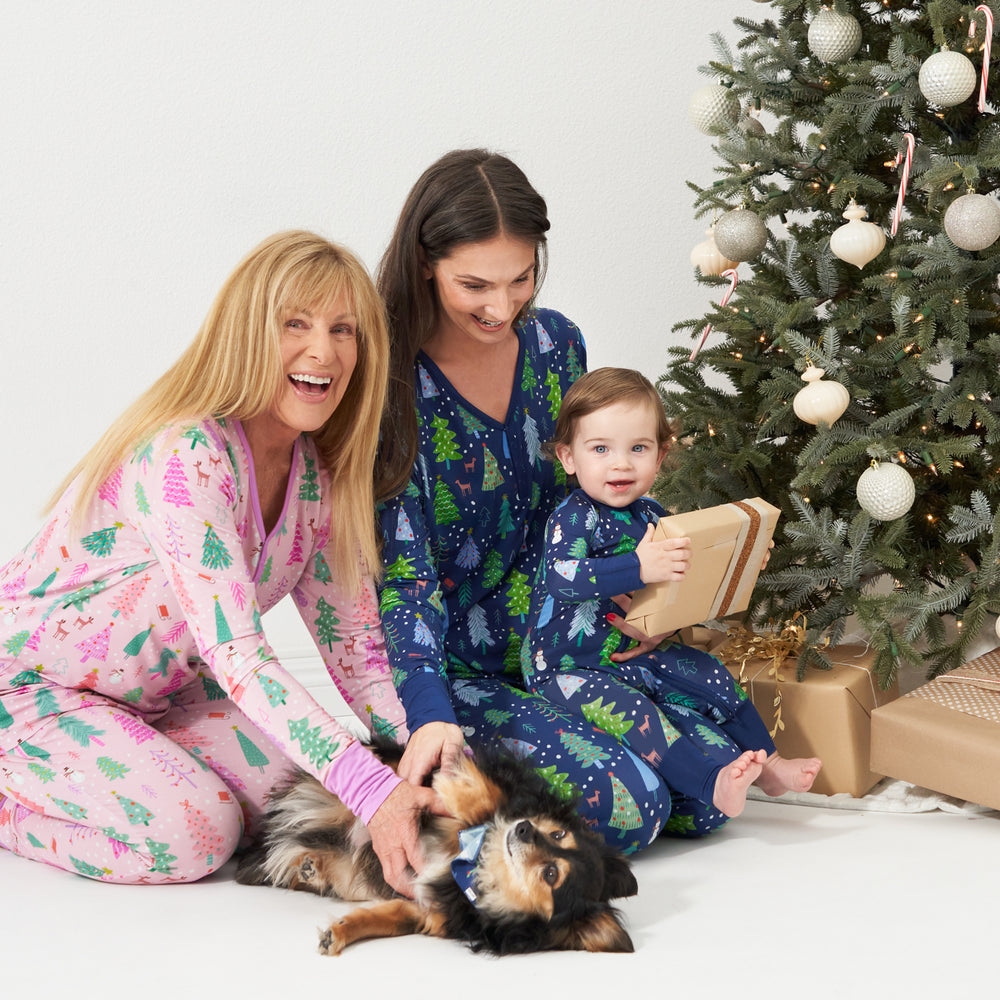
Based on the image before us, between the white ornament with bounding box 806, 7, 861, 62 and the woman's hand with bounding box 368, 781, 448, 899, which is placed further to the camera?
the white ornament with bounding box 806, 7, 861, 62

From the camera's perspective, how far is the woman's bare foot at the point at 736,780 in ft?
5.60

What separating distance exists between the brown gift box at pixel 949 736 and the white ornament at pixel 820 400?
52 cm

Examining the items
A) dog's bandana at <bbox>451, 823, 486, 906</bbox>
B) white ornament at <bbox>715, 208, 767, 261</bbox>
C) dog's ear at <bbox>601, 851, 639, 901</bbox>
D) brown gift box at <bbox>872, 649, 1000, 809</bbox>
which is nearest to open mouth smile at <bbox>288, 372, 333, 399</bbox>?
dog's bandana at <bbox>451, 823, 486, 906</bbox>

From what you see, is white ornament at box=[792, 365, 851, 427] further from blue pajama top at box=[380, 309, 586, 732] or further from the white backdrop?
the white backdrop

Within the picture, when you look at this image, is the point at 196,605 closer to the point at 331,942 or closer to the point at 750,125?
the point at 331,942

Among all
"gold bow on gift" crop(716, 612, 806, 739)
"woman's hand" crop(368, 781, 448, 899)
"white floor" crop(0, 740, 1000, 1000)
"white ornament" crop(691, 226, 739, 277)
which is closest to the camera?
"white floor" crop(0, 740, 1000, 1000)

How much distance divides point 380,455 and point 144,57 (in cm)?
138

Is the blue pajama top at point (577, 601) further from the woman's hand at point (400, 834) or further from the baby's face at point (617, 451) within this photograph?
the woman's hand at point (400, 834)

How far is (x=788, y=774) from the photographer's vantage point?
1.80 metres

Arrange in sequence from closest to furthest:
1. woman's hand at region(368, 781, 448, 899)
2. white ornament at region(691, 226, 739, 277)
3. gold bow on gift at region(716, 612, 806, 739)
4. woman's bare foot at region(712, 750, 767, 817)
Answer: woman's hand at region(368, 781, 448, 899) → woman's bare foot at region(712, 750, 767, 817) → gold bow on gift at region(716, 612, 806, 739) → white ornament at region(691, 226, 739, 277)

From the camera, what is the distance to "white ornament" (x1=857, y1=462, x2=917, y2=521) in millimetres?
1912

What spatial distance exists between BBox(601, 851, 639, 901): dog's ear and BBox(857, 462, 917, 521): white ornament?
2.67ft

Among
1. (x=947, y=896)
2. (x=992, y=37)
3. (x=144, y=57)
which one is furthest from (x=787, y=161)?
(x=144, y=57)

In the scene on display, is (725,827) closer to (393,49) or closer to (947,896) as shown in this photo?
(947,896)
